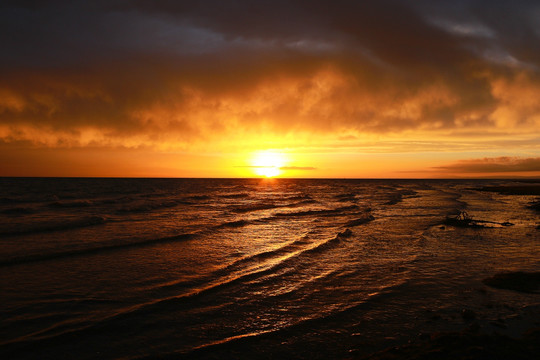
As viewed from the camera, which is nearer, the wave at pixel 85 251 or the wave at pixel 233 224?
the wave at pixel 85 251

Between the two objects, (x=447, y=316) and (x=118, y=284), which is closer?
(x=447, y=316)

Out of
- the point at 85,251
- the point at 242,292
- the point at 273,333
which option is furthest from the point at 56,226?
the point at 273,333

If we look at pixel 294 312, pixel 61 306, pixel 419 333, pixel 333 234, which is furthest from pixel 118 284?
pixel 333 234

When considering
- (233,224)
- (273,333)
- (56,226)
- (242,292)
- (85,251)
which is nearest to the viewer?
(273,333)

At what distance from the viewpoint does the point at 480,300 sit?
32.7ft

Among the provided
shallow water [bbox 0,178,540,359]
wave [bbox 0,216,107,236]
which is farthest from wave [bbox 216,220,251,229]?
wave [bbox 0,216,107,236]

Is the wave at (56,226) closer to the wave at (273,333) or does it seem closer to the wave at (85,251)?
the wave at (85,251)

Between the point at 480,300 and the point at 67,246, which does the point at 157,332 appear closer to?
the point at 480,300

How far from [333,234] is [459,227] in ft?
34.7

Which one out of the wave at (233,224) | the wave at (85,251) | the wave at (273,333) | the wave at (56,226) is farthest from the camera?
the wave at (233,224)

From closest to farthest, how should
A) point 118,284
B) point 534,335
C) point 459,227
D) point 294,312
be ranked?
point 534,335 < point 294,312 < point 118,284 < point 459,227

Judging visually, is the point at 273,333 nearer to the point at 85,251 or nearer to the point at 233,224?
the point at 85,251

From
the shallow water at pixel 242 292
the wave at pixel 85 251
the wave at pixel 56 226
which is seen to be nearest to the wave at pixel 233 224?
the wave at pixel 85 251

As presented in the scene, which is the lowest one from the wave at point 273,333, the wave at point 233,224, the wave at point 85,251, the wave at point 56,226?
the wave at point 233,224
